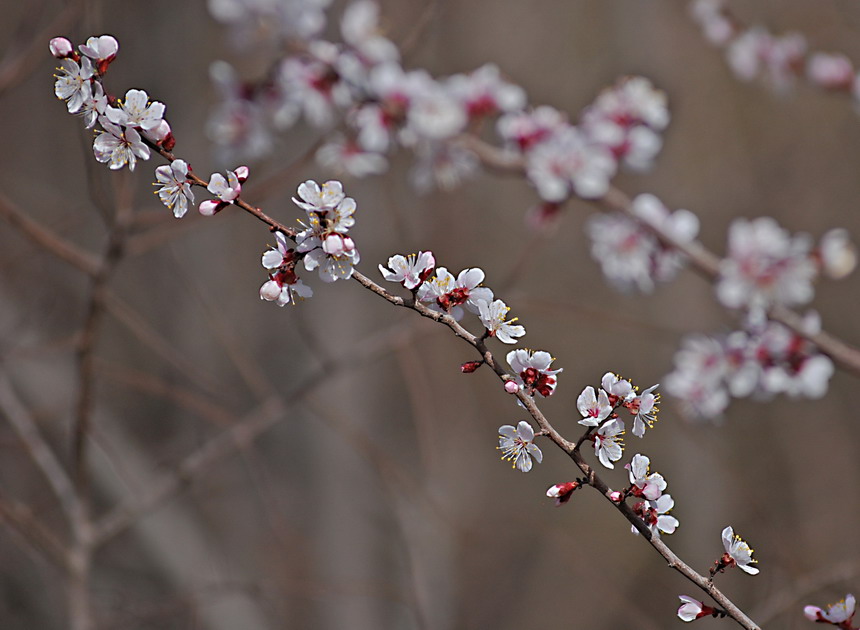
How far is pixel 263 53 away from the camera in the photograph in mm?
2186

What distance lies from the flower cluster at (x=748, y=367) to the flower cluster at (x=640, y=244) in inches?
9.6

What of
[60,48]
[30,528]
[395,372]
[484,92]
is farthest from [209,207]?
[395,372]

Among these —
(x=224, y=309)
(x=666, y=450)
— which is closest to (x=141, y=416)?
(x=224, y=309)

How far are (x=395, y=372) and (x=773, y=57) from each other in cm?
271

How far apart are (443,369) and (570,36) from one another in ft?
10.8

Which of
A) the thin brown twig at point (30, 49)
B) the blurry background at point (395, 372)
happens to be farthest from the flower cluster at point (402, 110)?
the thin brown twig at point (30, 49)

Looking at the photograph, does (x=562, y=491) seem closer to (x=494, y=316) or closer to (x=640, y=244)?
(x=494, y=316)

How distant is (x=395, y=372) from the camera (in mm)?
4473

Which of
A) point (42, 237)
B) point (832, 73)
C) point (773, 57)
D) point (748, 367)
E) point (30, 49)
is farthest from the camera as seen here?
point (773, 57)

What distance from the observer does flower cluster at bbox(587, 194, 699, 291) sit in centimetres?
199

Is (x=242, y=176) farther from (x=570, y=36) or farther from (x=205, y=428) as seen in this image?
(x=570, y=36)

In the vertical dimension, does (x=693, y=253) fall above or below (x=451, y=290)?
above

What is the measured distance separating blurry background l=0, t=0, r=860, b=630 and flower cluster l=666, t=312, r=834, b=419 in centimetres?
28

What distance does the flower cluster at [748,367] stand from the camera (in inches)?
71.4
